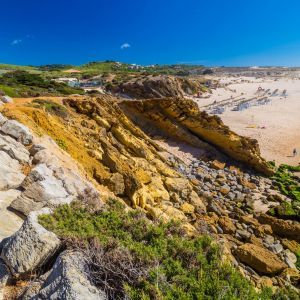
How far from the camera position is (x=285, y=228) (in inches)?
634

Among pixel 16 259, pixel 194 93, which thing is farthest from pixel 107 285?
pixel 194 93

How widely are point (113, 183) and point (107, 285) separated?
778cm

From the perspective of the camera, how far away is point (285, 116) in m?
44.3

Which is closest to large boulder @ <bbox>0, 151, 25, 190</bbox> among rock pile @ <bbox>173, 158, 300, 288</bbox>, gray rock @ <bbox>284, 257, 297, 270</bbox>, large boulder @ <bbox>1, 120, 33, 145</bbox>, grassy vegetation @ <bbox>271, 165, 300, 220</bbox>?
large boulder @ <bbox>1, 120, 33, 145</bbox>

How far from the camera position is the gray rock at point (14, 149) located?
33.4 feet

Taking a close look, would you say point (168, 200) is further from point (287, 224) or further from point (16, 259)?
point (16, 259)

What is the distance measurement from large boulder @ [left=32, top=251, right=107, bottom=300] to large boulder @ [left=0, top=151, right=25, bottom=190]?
13.5 ft

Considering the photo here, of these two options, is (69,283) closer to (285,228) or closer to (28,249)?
(28,249)

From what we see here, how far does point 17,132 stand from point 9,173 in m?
3.07

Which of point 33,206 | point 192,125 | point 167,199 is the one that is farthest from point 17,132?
point 192,125

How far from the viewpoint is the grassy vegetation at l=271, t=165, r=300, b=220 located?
17.8m

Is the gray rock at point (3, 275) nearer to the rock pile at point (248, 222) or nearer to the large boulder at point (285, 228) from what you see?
the rock pile at point (248, 222)

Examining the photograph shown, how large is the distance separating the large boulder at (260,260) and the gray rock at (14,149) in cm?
975

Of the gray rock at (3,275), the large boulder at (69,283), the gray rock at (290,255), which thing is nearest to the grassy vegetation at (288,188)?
the gray rock at (290,255)
